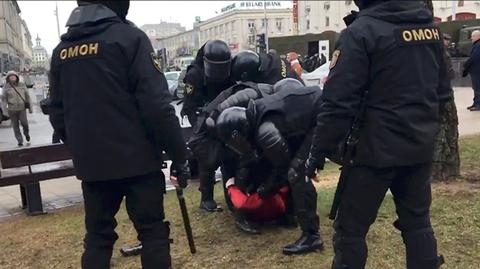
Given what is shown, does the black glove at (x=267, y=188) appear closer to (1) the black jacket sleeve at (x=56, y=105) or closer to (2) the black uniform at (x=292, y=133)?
(2) the black uniform at (x=292, y=133)

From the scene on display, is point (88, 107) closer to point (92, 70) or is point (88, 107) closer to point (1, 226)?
point (92, 70)

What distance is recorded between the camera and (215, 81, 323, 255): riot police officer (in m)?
3.99

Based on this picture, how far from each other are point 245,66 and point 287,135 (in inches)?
50.9

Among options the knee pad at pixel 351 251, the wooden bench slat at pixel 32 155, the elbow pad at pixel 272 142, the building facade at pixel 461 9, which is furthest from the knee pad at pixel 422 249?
the building facade at pixel 461 9

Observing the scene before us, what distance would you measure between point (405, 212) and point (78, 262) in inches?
100

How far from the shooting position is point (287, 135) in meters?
4.11

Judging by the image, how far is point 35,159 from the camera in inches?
236

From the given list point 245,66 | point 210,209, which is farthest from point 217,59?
point 210,209

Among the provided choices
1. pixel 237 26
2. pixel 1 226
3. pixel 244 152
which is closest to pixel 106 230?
pixel 244 152

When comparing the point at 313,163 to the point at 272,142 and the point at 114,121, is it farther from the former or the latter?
the point at 114,121

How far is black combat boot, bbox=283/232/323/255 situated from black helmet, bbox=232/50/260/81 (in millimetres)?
1671

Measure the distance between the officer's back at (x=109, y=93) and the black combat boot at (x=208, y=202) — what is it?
233cm

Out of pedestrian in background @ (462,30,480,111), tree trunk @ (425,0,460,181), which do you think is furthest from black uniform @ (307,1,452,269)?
pedestrian in background @ (462,30,480,111)

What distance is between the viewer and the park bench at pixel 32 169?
5.87 m
